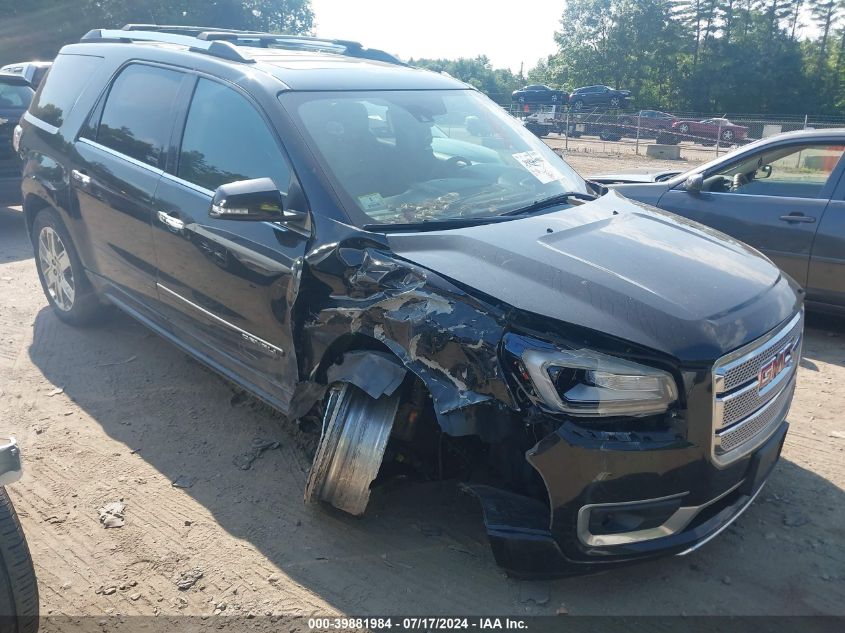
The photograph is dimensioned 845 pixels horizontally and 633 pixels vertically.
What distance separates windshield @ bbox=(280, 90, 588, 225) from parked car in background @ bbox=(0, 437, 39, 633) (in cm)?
156

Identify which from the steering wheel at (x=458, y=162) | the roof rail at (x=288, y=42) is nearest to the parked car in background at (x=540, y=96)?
the roof rail at (x=288, y=42)

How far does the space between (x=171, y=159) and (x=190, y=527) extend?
1981mm

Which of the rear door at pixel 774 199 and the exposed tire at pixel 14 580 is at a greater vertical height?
the rear door at pixel 774 199

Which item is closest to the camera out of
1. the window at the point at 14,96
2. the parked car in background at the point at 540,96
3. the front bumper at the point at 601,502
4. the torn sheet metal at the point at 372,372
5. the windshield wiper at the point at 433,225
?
the front bumper at the point at 601,502

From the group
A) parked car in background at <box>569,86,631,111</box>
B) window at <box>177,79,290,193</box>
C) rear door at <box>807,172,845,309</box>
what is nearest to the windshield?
window at <box>177,79,290,193</box>

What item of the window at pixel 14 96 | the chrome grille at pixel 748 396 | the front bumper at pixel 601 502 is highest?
the window at pixel 14 96

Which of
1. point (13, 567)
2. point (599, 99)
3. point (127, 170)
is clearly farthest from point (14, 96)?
point (599, 99)

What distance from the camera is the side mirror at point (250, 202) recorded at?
306 centimetres

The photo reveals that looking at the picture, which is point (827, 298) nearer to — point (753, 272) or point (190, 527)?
point (753, 272)

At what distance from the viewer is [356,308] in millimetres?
2959

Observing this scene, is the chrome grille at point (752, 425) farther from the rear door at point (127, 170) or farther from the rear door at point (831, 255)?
the rear door at point (127, 170)

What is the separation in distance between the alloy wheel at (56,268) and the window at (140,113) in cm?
106

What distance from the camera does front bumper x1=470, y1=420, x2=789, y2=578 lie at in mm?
2434

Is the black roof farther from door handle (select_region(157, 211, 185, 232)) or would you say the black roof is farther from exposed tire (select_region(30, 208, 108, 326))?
exposed tire (select_region(30, 208, 108, 326))
